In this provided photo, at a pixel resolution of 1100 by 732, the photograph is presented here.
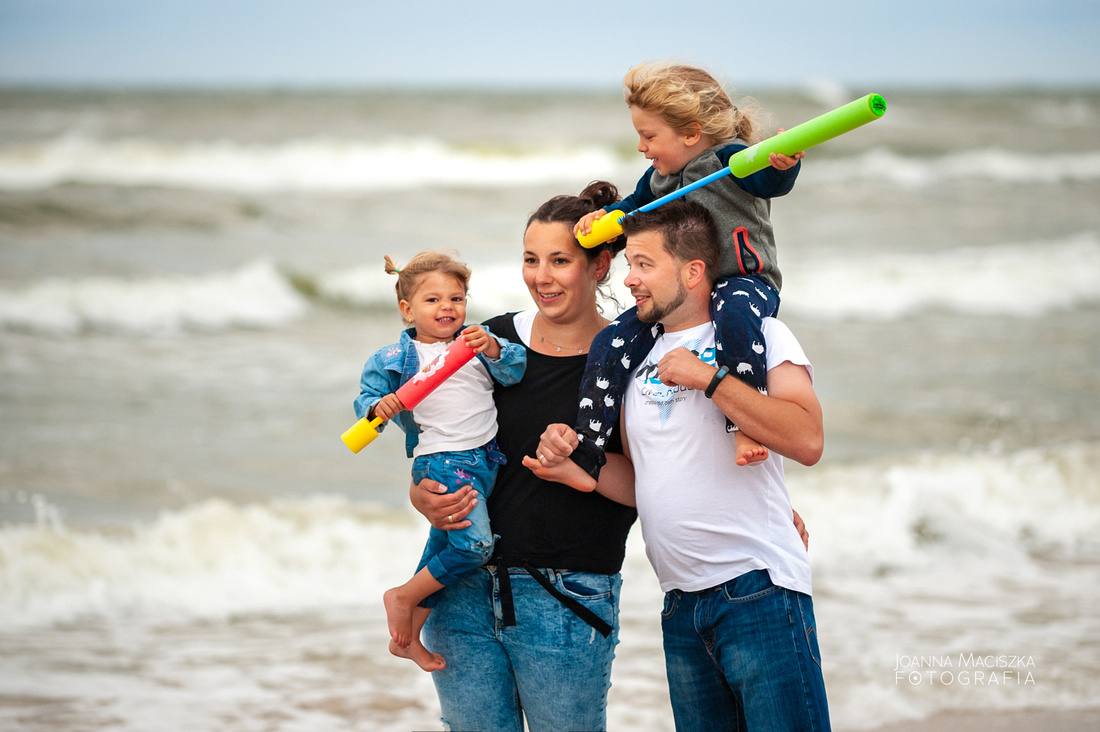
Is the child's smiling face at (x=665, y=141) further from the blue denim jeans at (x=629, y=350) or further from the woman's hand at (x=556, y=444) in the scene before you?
the woman's hand at (x=556, y=444)

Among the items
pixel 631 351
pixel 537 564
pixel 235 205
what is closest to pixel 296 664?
pixel 537 564

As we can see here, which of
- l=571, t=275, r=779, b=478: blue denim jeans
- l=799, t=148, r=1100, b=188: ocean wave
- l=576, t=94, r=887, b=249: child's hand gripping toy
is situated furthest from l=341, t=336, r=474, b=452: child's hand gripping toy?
l=799, t=148, r=1100, b=188: ocean wave

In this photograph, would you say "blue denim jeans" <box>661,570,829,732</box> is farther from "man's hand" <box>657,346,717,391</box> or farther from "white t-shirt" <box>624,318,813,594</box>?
"man's hand" <box>657,346,717,391</box>

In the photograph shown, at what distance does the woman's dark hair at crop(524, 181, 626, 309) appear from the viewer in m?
2.60

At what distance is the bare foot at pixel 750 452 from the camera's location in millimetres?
2178

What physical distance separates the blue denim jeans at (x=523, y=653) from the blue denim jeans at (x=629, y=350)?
367 millimetres

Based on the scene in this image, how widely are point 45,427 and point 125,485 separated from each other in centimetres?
150

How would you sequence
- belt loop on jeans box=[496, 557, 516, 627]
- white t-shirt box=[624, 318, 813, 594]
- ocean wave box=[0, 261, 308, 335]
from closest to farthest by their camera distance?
white t-shirt box=[624, 318, 813, 594]
belt loop on jeans box=[496, 557, 516, 627]
ocean wave box=[0, 261, 308, 335]

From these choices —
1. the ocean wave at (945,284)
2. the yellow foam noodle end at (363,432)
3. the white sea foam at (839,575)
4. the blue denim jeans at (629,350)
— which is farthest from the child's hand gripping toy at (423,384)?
the ocean wave at (945,284)

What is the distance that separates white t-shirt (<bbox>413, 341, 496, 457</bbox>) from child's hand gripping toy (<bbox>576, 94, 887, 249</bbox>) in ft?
1.55

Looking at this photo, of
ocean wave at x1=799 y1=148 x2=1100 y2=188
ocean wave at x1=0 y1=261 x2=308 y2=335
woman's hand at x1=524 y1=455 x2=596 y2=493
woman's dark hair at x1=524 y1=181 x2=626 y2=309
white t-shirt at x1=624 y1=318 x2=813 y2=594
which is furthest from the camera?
ocean wave at x1=799 y1=148 x2=1100 y2=188

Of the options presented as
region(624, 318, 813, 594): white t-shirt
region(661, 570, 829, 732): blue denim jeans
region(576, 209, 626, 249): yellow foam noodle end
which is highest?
region(576, 209, 626, 249): yellow foam noodle end

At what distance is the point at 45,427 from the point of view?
7.82 metres

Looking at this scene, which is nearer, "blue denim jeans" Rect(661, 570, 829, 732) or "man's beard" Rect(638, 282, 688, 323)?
"blue denim jeans" Rect(661, 570, 829, 732)
